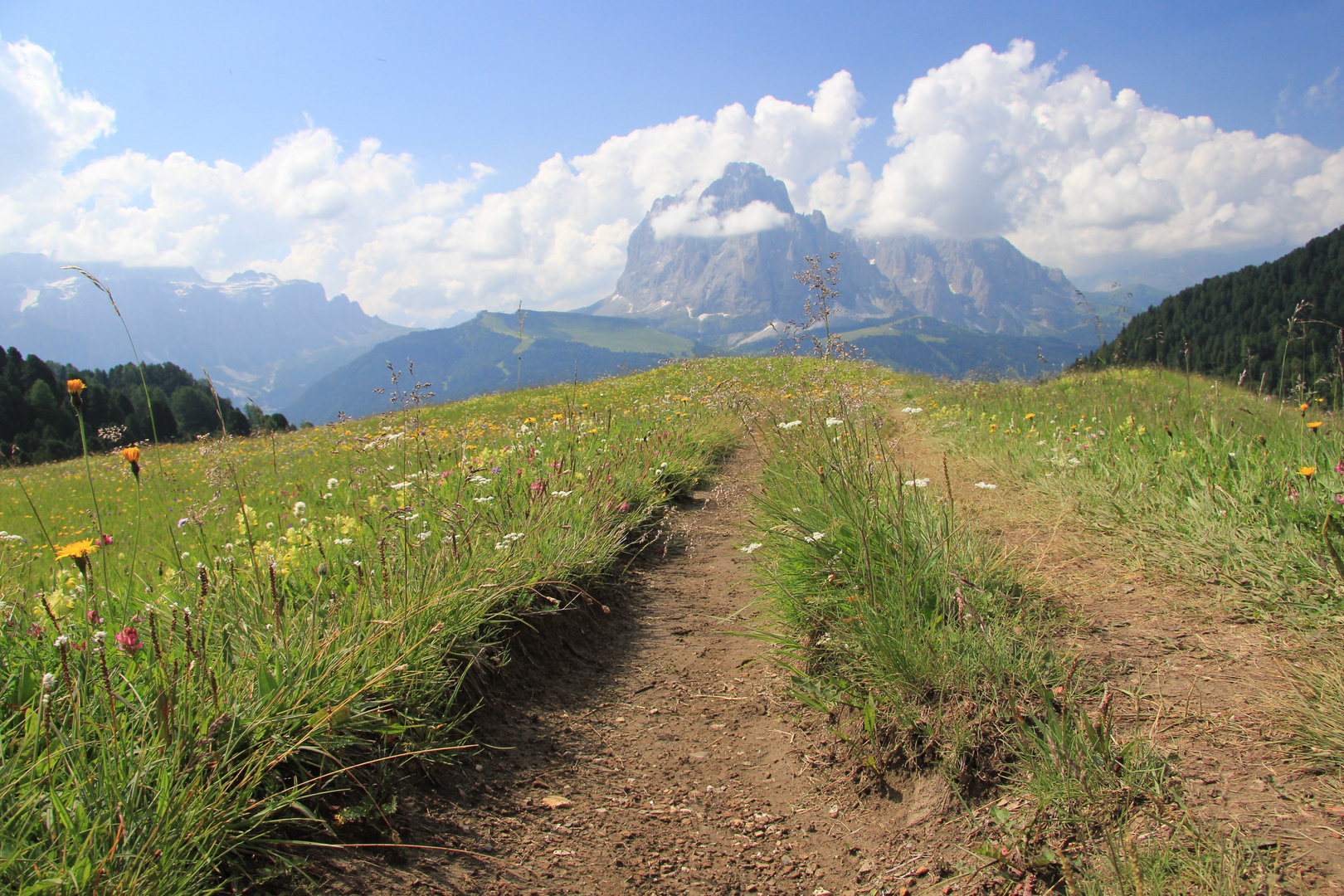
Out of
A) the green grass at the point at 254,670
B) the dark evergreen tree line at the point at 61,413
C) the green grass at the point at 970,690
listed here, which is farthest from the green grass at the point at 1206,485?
the dark evergreen tree line at the point at 61,413

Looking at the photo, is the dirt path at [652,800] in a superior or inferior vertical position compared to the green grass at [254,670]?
Result: inferior

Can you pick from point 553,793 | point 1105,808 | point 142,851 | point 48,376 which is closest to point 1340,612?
point 1105,808

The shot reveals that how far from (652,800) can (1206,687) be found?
2213 mm

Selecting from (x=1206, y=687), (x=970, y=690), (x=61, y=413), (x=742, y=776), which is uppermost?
(x=61, y=413)

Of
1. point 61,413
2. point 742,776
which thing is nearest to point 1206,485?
point 742,776

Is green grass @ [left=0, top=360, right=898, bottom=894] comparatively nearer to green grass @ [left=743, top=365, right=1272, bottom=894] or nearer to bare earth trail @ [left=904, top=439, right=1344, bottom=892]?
green grass @ [left=743, top=365, right=1272, bottom=894]

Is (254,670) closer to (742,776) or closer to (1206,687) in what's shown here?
(742,776)

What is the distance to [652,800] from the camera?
2.41 metres

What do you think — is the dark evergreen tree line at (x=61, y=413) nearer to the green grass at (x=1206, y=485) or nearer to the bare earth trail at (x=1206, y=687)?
the green grass at (x=1206, y=485)

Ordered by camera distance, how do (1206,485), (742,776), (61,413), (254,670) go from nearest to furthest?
1. (254,670)
2. (742,776)
3. (1206,485)
4. (61,413)

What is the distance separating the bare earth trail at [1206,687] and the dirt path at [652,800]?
807mm

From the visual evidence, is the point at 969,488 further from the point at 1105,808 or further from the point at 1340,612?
the point at 1105,808

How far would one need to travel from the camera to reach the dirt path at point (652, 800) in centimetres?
197

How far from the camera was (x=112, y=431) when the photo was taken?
2.80 meters
